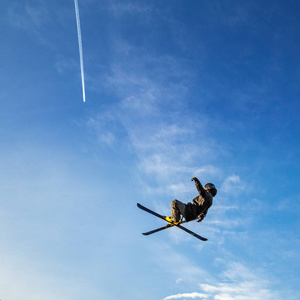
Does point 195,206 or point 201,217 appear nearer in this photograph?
point 195,206

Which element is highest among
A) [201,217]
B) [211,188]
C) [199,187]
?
[211,188]

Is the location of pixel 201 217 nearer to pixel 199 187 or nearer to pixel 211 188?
pixel 211 188

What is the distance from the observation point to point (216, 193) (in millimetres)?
11570

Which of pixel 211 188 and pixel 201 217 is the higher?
pixel 211 188

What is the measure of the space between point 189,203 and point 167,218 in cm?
155

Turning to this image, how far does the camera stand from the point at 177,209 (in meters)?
11.5

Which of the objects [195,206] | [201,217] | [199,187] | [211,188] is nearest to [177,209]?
[195,206]

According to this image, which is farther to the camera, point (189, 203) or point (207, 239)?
point (207, 239)

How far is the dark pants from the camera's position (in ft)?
37.3

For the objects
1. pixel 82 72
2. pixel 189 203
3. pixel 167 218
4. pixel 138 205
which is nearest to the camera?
pixel 189 203

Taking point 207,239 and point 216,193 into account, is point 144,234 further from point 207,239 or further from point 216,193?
point 216,193

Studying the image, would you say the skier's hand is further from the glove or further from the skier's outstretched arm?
the skier's outstretched arm

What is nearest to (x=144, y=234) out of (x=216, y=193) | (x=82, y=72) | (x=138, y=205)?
(x=138, y=205)

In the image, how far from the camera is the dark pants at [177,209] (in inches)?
447
